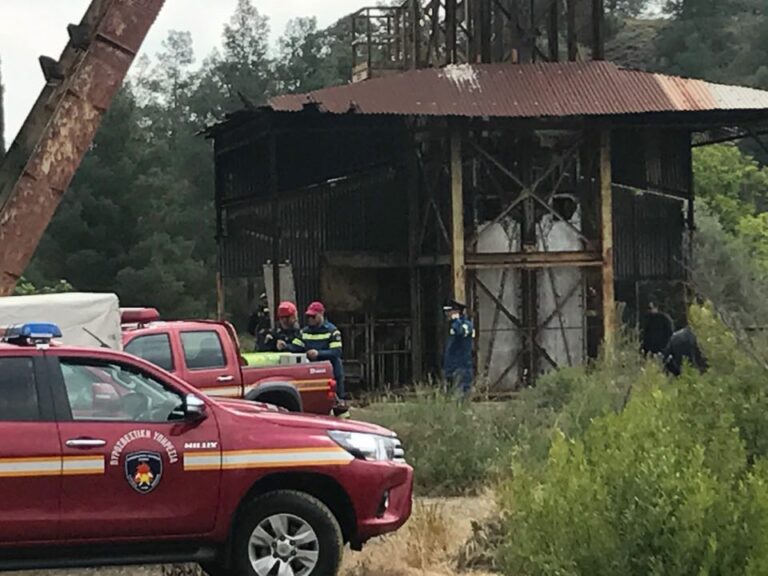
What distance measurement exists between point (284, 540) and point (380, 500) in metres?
0.72

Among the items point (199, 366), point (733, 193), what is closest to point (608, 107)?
point (199, 366)

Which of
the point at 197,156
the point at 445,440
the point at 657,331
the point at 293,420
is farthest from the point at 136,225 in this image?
the point at 293,420

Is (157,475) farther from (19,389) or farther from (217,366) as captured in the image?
(217,366)

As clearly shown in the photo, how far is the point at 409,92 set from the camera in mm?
24312

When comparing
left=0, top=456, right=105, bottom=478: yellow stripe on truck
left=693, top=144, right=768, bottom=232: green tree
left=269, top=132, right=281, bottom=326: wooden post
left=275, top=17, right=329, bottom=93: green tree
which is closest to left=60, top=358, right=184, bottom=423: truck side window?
left=0, top=456, right=105, bottom=478: yellow stripe on truck

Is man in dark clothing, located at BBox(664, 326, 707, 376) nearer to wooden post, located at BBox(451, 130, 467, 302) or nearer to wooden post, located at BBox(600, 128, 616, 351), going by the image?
wooden post, located at BBox(451, 130, 467, 302)

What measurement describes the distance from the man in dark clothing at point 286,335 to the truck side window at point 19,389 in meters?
8.47

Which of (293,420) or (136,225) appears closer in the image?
(293,420)

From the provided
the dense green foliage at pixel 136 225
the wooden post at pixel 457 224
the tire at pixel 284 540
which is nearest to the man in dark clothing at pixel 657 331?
the wooden post at pixel 457 224

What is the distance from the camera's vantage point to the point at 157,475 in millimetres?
8398

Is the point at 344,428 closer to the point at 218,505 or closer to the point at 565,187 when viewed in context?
the point at 218,505

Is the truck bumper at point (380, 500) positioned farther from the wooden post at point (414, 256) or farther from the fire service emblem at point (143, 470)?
the wooden post at point (414, 256)

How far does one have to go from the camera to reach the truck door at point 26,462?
8.11 m

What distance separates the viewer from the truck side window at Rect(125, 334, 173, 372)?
1417cm
